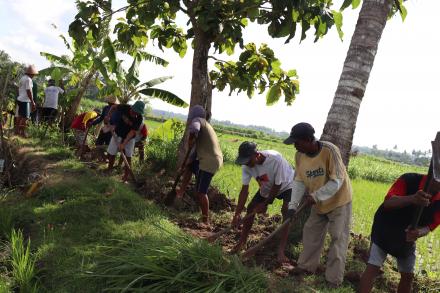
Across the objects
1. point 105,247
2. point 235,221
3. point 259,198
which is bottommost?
point 105,247

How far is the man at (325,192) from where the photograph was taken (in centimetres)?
356

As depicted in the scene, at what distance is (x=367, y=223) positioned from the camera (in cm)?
704

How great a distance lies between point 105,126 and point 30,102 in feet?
7.86

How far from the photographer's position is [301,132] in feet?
11.6

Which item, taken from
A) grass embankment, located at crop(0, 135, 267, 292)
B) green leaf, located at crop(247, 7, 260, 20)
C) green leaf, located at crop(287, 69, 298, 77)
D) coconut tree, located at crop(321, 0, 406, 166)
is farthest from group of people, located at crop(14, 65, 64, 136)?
coconut tree, located at crop(321, 0, 406, 166)

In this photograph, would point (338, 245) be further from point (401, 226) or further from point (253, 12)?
point (253, 12)

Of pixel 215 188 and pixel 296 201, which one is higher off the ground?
pixel 296 201

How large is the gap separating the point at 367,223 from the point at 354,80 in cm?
339

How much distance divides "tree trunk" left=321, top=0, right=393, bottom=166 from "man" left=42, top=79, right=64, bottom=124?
23.1 ft

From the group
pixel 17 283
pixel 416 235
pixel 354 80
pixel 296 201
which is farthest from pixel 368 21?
pixel 17 283

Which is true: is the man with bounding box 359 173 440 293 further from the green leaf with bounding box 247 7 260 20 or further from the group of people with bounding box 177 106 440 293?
the green leaf with bounding box 247 7 260 20

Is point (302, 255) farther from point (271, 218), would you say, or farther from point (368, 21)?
point (368, 21)

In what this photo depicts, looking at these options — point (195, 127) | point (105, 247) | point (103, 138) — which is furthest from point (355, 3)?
point (103, 138)

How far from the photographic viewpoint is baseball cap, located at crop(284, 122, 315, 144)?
3533 millimetres
